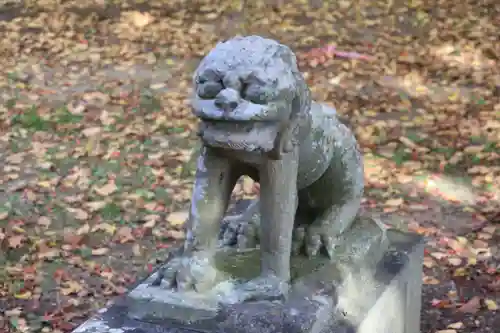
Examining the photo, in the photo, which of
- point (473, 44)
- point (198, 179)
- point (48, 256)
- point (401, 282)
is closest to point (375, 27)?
point (473, 44)

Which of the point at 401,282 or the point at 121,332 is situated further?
the point at 401,282

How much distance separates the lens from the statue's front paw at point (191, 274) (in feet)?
8.52

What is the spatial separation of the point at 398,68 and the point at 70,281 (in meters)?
4.88

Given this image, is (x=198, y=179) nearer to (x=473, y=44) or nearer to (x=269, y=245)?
(x=269, y=245)

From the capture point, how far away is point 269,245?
263 cm

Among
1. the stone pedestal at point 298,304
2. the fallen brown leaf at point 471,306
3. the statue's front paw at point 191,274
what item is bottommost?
the fallen brown leaf at point 471,306

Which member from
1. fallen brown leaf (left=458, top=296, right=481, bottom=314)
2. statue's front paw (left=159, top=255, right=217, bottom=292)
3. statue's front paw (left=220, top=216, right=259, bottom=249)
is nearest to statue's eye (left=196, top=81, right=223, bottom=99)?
statue's front paw (left=159, top=255, right=217, bottom=292)

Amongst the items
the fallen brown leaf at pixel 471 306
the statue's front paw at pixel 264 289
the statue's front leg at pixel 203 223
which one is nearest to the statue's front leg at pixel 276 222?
the statue's front paw at pixel 264 289

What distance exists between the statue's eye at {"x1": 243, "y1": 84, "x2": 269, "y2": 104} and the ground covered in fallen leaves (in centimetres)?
242

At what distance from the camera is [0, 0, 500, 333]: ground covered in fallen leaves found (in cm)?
476

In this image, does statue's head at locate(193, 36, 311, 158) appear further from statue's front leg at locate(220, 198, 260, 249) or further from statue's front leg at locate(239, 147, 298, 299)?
statue's front leg at locate(220, 198, 260, 249)

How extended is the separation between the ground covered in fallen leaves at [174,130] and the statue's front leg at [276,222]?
1.89 meters

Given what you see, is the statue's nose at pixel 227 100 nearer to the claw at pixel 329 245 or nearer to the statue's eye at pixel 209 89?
the statue's eye at pixel 209 89

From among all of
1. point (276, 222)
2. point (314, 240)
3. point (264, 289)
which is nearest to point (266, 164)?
point (276, 222)
